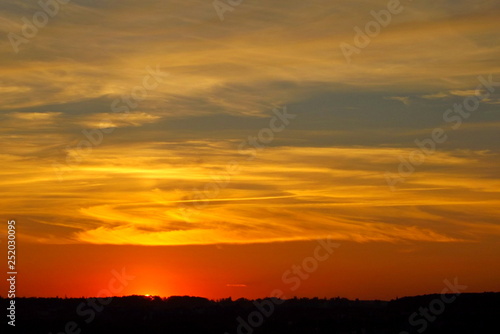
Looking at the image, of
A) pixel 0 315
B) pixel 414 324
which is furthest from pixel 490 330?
pixel 0 315

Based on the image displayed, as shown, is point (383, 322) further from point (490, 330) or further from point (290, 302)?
point (290, 302)

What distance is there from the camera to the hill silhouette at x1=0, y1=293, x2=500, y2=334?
39.9 m

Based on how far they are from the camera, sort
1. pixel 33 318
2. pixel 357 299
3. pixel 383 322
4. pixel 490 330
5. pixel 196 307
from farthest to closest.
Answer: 1. pixel 357 299
2. pixel 196 307
3. pixel 33 318
4. pixel 383 322
5. pixel 490 330

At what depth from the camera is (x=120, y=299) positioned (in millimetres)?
49094

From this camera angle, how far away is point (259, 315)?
4322 cm

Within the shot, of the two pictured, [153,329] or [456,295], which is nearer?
[153,329]

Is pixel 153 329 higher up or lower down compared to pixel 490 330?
higher up

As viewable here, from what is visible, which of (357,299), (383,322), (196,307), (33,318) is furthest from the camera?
(357,299)

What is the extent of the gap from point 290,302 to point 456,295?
33.3 feet

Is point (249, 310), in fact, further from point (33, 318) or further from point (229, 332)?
point (33, 318)

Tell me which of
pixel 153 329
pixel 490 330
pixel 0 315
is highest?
pixel 0 315


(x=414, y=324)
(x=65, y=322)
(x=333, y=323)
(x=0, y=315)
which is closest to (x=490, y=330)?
(x=414, y=324)

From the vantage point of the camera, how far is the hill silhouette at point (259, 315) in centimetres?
3991

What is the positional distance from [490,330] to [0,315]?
2762 centimetres
